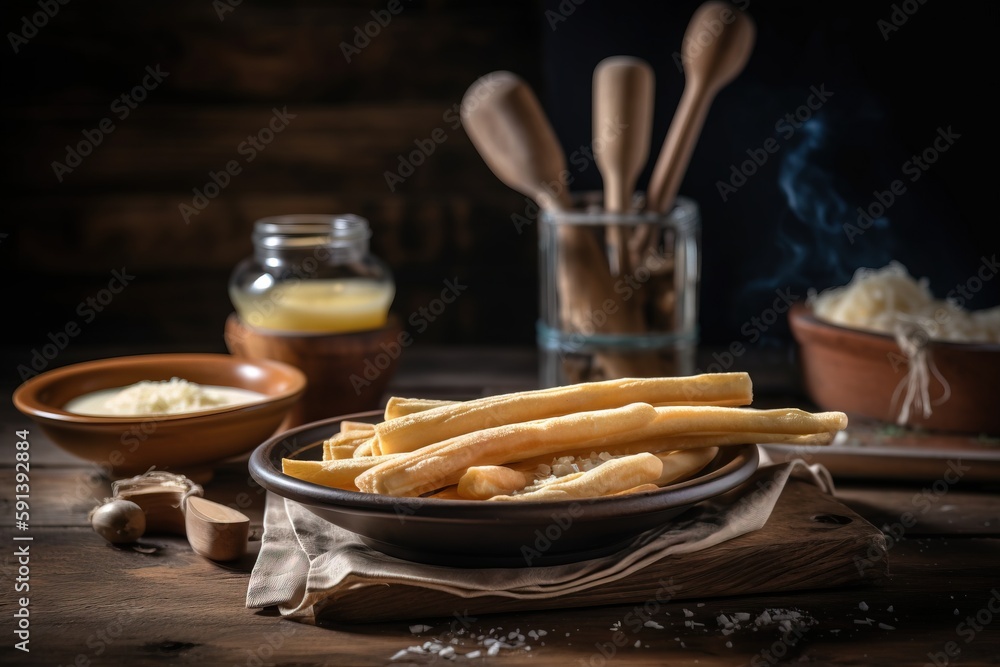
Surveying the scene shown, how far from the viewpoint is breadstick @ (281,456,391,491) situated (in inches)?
33.0

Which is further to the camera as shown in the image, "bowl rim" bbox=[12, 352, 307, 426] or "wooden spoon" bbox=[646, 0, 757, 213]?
"wooden spoon" bbox=[646, 0, 757, 213]

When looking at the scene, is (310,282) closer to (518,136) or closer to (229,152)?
(518,136)

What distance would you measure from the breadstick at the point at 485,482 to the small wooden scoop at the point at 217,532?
0.83 feet

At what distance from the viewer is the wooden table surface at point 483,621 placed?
2.53 ft

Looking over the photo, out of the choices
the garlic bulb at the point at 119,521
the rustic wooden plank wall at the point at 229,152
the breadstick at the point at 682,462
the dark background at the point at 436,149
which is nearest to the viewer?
the breadstick at the point at 682,462

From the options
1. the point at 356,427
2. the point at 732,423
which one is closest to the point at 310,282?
the point at 356,427

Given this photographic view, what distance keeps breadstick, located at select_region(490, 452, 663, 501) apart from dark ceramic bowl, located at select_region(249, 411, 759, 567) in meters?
0.03

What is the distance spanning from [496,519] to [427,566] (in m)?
0.12

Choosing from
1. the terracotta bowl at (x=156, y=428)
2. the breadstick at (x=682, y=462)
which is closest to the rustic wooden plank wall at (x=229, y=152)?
the terracotta bowl at (x=156, y=428)

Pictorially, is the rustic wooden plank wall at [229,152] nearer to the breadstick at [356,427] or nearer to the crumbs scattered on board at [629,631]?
the breadstick at [356,427]

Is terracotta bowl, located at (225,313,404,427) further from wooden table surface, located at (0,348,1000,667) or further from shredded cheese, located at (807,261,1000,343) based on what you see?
shredded cheese, located at (807,261,1000,343)

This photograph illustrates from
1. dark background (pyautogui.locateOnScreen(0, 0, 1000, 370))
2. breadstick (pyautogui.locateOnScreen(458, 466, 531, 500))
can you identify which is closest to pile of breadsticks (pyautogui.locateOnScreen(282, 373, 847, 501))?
breadstick (pyautogui.locateOnScreen(458, 466, 531, 500))

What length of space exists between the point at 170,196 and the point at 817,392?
1443 mm

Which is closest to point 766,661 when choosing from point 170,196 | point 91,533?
point 91,533
